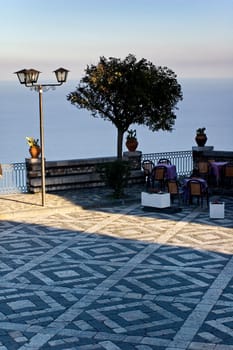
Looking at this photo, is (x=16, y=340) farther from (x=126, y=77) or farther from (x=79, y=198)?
(x=126, y=77)

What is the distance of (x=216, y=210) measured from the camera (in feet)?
44.3

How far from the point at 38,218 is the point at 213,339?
768 centimetres

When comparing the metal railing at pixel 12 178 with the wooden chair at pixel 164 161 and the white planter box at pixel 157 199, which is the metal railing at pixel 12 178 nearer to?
the white planter box at pixel 157 199

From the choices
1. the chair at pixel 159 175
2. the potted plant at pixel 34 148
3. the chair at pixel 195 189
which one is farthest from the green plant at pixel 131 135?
the chair at pixel 195 189

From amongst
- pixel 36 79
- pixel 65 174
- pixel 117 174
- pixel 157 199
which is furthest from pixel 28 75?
pixel 157 199

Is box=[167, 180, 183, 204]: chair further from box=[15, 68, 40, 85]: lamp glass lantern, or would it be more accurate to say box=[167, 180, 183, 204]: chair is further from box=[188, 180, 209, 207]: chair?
box=[15, 68, 40, 85]: lamp glass lantern

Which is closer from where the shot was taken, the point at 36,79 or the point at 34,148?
the point at 36,79

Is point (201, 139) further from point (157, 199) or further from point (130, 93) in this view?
point (157, 199)

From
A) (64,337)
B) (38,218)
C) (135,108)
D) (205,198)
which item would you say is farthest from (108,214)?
(64,337)

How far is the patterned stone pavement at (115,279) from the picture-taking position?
705cm

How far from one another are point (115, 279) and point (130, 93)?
9.13 m

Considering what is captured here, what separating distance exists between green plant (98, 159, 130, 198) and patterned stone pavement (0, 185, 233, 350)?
112cm

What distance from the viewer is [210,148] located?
19.5 metres

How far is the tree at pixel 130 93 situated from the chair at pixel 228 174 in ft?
7.14
